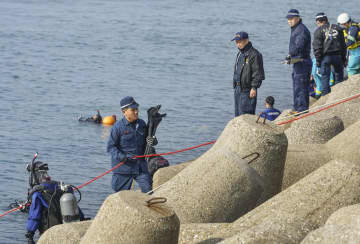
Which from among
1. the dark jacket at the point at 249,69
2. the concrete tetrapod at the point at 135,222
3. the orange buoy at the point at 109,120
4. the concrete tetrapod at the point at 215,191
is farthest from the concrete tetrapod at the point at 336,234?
the orange buoy at the point at 109,120

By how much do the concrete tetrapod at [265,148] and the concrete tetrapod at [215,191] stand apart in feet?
1.18

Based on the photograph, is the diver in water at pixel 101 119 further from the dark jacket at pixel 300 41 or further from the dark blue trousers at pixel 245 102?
the dark blue trousers at pixel 245 102

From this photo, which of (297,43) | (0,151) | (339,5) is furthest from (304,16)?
(297,43)

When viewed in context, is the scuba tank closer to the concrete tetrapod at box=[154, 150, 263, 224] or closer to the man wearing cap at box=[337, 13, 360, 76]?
the concrete tetrapod at box=[154, 150, 263, 224]

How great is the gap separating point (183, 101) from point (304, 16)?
20495 millimetres

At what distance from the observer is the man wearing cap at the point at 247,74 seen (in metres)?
12.5

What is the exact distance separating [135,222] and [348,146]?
3.74 meters


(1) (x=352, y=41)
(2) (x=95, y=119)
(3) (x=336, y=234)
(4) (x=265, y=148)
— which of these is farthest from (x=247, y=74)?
(2) (x=95, y=119)

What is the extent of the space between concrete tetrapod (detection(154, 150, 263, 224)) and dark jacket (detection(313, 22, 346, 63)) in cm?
718

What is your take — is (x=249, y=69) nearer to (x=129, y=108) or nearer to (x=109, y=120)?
(x=129, y=108)

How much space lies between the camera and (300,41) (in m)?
13.7

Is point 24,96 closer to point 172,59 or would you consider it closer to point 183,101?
point 183,101

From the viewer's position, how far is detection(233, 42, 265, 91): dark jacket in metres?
12.5

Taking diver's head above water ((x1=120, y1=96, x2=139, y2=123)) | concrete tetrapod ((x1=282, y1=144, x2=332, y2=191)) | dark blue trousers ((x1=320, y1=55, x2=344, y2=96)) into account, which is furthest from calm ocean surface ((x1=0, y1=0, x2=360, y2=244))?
concrete tetrapod ((x1=282, y1=144, x2=332, y2=191))
